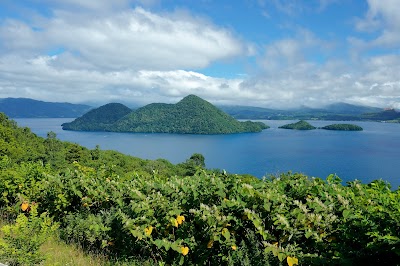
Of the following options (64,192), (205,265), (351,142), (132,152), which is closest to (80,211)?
(64,192)

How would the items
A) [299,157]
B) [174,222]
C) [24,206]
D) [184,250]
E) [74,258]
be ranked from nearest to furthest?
[184,250]
[174,222]
[74,258]
[24,206]
[299,157]

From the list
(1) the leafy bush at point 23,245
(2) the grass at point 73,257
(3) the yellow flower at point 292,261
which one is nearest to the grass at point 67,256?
(2) the grass at point 73,257

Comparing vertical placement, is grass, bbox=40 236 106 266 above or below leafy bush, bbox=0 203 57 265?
below

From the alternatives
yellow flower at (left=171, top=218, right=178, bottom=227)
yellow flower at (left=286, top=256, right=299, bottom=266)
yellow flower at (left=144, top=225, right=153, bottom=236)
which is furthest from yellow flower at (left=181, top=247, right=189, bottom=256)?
yellow flower at (left=286, top=256, right=299, bottom=266)

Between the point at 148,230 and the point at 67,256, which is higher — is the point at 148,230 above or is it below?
above

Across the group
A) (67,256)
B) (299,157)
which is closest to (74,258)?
(67,256)

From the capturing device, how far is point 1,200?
22.1 feet

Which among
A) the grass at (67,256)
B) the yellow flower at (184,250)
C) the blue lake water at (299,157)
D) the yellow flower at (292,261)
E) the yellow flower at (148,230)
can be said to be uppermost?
the yellow flower at (148,230)

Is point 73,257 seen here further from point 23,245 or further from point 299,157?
point 299,157

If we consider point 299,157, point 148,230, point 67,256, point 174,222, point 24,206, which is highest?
point 174,222

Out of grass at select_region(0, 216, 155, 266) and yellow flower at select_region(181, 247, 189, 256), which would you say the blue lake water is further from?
yellow flower at select_region(181, 247, 189, 256)

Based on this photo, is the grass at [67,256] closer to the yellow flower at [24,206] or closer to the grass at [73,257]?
the grass at [73,257]

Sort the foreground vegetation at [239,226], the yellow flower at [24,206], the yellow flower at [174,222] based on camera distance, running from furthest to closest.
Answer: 1. the yellow flower at [24,206]
2. the yellow flower at [174,222]
3. the foreground vegetation at [239,226]

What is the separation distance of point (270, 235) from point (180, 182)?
1.66 meters
